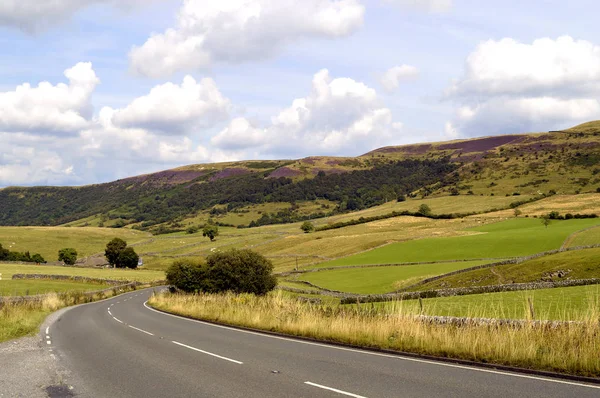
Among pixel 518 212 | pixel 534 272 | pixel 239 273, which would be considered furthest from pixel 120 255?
pixel 534 272

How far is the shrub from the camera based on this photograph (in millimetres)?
55500

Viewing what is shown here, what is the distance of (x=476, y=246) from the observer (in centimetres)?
8275

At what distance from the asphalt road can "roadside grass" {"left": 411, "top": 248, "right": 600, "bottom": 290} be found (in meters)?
36.9

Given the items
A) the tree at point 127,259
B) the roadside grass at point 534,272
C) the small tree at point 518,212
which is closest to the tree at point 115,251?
the tree at point 127,259

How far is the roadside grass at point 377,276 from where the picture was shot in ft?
193

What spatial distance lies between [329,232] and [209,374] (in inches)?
5134

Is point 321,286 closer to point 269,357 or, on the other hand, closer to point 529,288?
point 529,288

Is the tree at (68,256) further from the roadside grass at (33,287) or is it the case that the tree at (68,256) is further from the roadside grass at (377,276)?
the roadside grass at (377,276)

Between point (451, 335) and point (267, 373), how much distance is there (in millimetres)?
5823

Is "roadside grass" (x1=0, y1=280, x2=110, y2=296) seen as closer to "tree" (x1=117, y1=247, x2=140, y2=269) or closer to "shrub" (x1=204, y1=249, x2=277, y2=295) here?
"shrub" (x1=204, y1=249, x2=277, y2=295)

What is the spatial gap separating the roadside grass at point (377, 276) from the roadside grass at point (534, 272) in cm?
511

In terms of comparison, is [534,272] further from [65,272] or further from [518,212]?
[518,212]

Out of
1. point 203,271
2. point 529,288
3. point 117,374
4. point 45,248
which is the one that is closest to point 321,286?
point 203,271

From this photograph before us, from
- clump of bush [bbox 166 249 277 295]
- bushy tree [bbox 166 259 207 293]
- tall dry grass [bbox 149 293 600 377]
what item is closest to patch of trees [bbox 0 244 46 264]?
bushy tree [bbox 166 259 207 293]
